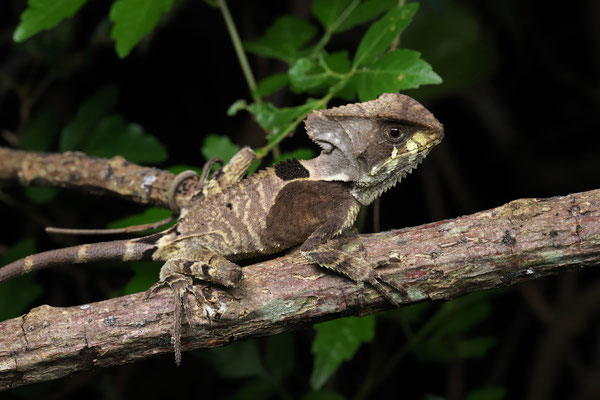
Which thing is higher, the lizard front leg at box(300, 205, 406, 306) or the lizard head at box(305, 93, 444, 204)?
the lizard head at box(305, 93, 444, 204)

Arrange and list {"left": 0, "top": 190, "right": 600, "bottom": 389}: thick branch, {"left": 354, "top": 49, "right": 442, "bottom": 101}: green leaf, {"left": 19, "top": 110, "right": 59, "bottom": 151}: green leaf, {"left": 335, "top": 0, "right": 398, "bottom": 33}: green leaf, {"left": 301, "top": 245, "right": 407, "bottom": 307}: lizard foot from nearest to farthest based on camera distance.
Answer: {"left": 0, "top": 190, "right": 600, "bottom": 389}: thick branch
{"left": 301, "top": 245, "right": 407, "bottom": 307}: lizard foot
{"left": 354, "top": 49, "right": 442, "bottom": 101}: green leaf
{"left": 335, "top": 0, "right": 398, "bottom": 33}: green leaf
{"left": 19, "top": 110, "right": 59, "bottom": 151}: green leaf

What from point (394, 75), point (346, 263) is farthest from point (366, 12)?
point (346, 263)

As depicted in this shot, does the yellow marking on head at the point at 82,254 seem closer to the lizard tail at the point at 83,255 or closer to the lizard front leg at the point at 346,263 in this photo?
the lizard tail at the point at 83,255

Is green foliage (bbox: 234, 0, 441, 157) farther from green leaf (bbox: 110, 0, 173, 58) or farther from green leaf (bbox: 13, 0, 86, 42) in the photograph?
green leaf (bbox: 13, 0, 86, 42)

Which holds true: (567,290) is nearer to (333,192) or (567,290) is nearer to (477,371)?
(477,371)

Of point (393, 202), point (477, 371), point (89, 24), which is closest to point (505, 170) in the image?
point (393, 202)

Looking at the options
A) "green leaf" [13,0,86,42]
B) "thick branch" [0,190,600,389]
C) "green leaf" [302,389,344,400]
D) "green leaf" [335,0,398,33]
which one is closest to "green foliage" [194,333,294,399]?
"green leaf" [302,389,344,400]

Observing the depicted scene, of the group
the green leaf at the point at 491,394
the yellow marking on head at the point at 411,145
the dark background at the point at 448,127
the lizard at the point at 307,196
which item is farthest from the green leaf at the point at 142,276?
the green leaf at the point at 491,394
